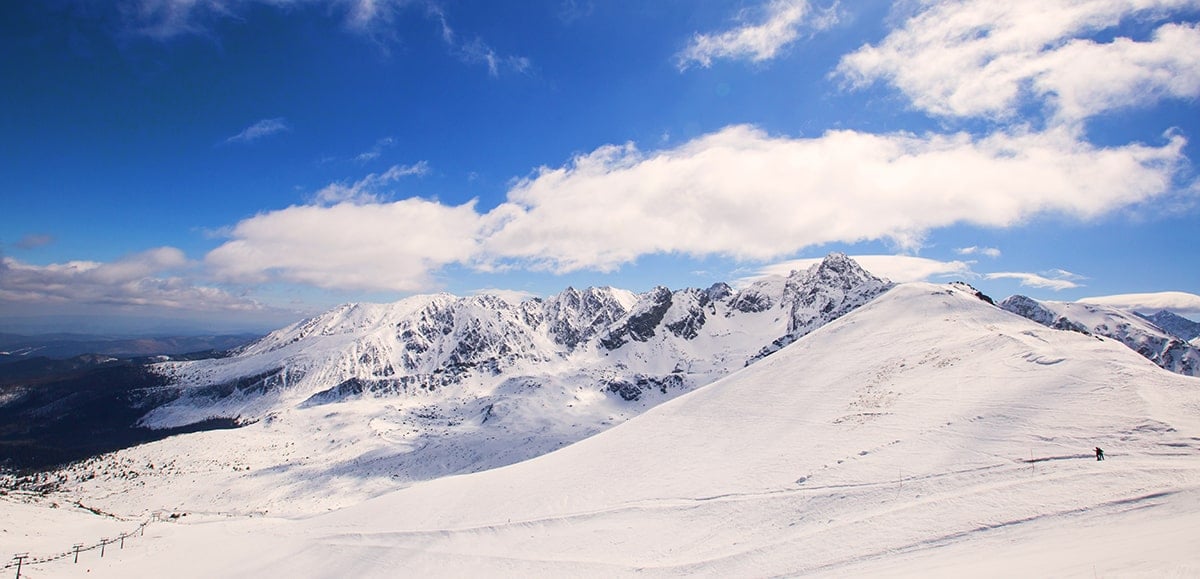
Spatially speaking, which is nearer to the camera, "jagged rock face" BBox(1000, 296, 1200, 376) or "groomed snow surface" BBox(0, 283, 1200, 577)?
"groomed snow surface" BBox(0, 283, 1200, 577)

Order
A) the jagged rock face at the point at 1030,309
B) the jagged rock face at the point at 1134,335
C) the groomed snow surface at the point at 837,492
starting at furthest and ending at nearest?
the jagged rock face at the point at 1030,309
the jagged rock face at the point at 1134,335
the groomed snow surface at the point at 837,492

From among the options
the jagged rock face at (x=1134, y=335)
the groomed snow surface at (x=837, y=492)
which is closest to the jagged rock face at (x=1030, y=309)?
the jagged rock face at (x=1134, y=335)

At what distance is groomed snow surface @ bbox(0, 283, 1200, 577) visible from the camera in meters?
16.3

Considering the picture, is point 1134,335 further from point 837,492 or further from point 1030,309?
point 837,492

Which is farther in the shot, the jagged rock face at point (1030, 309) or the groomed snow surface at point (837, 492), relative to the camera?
the jagged rock face at point (1030, 309)

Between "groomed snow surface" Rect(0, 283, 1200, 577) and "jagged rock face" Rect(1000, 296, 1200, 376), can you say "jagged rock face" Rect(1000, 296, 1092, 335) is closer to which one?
"jagged rock face" Rect(1000, 296, 1200, 376)

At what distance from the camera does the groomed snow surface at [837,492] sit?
1633cm

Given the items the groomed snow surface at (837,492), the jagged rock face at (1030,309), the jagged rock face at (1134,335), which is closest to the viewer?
the groomed snow surface at (837,492)

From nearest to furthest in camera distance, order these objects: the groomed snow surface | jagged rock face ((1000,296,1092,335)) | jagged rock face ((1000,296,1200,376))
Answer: the groomed snow surface → jagged rock face ((1000,296,1200,376)) → jagged rock face ((1000,296,1092,335))

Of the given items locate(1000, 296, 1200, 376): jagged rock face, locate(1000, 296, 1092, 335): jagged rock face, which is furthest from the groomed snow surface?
locate(1000, 296, 1092, 335): jagged rock face

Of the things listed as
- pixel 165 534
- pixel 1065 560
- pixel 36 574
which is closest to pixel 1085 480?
pixel 1065 560

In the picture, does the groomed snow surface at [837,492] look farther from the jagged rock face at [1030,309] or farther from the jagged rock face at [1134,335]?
the jagged rock face at [1030,309]

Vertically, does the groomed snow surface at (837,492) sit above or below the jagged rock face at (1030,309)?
below

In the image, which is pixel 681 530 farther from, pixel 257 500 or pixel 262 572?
pixel 257 500
